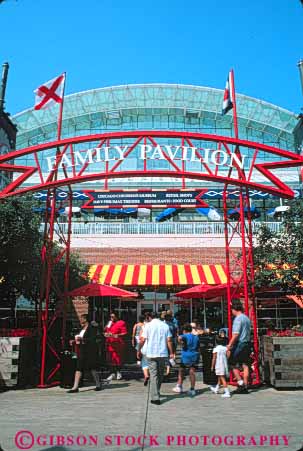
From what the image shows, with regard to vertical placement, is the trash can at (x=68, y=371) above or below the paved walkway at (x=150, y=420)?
above

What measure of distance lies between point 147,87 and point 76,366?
95.5ft

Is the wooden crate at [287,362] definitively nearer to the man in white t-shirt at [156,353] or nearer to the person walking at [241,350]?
the person walking at [241,350]

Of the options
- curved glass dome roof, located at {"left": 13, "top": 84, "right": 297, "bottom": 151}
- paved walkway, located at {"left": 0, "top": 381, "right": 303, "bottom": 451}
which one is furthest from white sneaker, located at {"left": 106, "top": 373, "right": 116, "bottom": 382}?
curved glass dome roof, located at {"left": 13, "top": 84, "right": 297, "bottom": 151}

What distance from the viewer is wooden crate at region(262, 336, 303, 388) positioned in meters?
7.89

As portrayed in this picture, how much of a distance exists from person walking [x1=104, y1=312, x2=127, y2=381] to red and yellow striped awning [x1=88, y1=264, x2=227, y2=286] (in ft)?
23.1

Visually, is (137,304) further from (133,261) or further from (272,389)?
(272,389)

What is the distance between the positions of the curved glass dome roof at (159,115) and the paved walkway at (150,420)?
95.5 feet

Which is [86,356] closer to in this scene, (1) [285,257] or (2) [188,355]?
(2) [188,355]

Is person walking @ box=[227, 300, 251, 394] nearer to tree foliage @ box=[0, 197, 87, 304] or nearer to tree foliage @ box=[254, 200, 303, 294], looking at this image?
tree foliage @ box=[254, 200, 303, 294]

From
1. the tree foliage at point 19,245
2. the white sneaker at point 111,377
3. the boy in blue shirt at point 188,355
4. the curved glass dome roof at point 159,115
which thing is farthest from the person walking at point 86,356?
the curved glass dome roof at point 159,115

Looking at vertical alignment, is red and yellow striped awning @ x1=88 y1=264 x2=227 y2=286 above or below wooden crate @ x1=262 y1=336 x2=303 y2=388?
above

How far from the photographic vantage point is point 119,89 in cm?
3350

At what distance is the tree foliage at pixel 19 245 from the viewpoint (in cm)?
1222

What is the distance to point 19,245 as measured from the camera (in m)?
12.7
